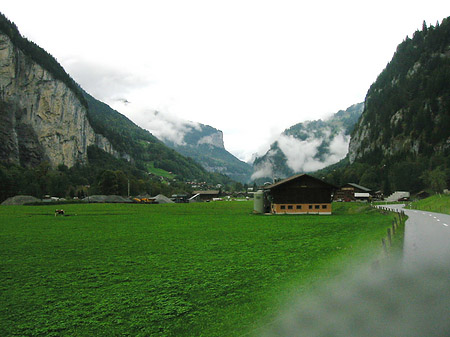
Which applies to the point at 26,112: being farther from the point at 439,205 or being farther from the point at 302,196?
the point at 439,205

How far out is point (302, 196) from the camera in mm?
59031

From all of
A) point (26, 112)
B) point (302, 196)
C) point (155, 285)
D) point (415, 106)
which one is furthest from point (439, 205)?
point (26, 112)

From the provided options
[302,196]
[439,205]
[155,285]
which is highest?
[302,196]

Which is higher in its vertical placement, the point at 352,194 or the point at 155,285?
the point at 352,194

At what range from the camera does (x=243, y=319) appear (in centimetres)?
810

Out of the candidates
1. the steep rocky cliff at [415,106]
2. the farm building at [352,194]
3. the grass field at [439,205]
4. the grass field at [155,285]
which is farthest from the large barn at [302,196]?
the steep rocky cliff at [415,106]

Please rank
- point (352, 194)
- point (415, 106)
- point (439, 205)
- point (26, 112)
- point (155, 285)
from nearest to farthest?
point (155, 285) → point (439, 205) → point (352, 194) → point (415, 106) → point (26, 112)

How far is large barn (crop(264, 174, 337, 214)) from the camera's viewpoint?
5828 cm

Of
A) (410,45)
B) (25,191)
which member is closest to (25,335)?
(25,191)

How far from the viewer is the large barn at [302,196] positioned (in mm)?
58281

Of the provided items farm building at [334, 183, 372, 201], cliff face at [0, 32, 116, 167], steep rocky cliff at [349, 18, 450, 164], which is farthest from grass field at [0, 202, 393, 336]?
cliff face at [0, 32, 116, 167]

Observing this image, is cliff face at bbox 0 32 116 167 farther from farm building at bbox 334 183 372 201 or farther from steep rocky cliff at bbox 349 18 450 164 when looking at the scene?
steep rocky cliff at bbox 349 18 450 164

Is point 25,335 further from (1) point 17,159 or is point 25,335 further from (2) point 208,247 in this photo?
(1) point 17,159

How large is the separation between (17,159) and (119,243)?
6660 inches
